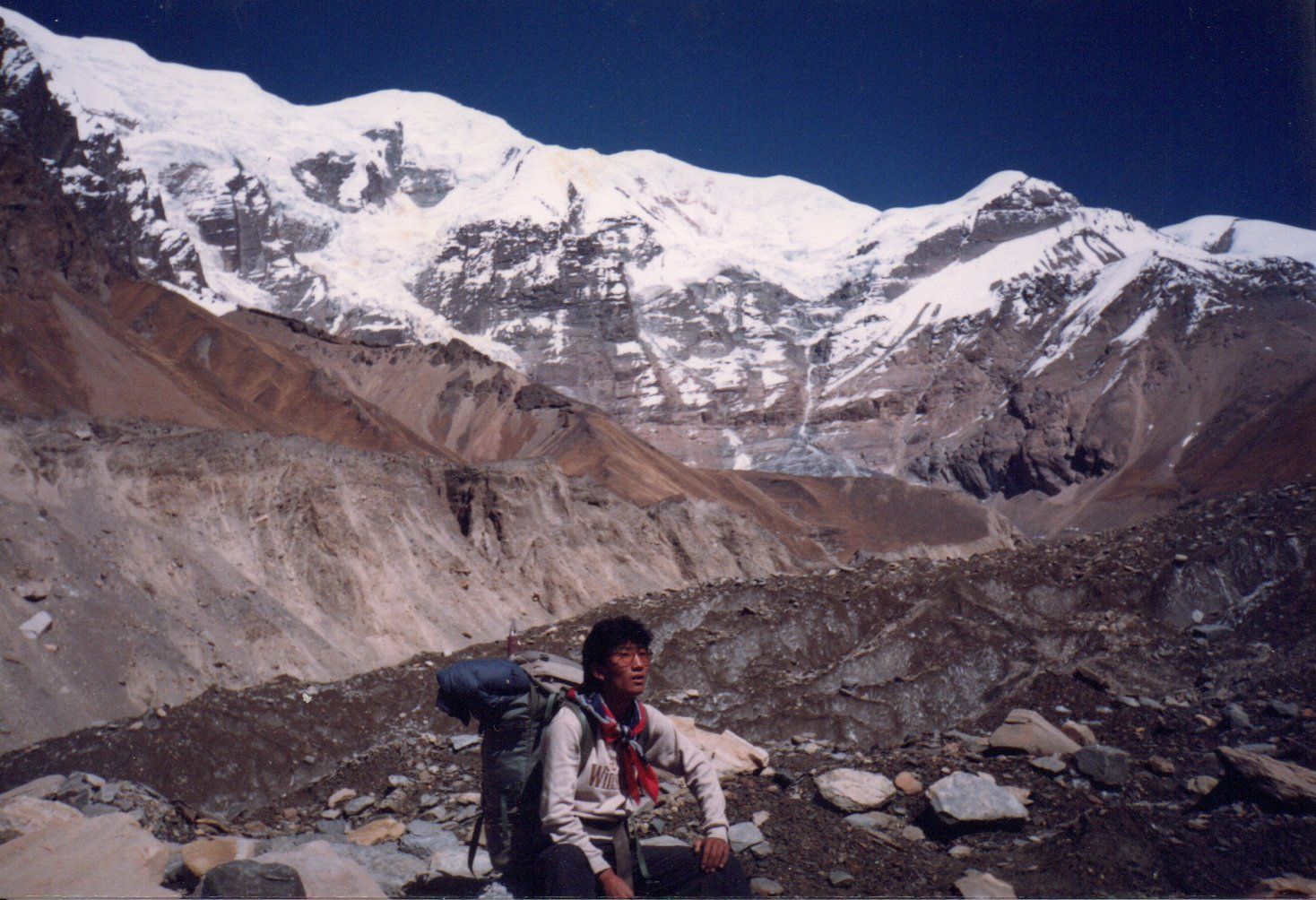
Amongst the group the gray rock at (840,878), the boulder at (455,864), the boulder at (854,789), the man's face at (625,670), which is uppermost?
the man's face at (625,670)

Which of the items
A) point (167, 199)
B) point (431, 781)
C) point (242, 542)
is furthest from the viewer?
point (167, 199)

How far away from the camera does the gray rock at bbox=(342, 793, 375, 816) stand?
9.89 m

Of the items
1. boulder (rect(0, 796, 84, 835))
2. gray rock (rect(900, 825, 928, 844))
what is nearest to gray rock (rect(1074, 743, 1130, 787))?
gray rock (rect(900, 825, 928, 844))

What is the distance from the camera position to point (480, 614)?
27.2 metres

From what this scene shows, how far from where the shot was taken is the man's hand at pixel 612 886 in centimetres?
439

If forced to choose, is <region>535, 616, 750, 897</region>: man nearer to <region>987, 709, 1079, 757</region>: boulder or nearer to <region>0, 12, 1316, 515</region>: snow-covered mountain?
<region>987, 709, 1079, 757</region>: boulder

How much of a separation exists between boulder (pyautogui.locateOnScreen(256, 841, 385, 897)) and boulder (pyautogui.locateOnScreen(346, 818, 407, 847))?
3.09 metres

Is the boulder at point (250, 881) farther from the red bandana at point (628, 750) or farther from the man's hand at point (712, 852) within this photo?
the man's hand at point (712, 852)

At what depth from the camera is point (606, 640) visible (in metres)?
4.76

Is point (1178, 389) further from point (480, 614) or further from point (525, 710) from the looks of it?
point (525, 710)

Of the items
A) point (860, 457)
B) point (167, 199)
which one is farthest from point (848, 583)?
point (167, 199)

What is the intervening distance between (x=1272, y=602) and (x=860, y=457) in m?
136

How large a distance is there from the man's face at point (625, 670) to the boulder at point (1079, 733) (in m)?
6.25

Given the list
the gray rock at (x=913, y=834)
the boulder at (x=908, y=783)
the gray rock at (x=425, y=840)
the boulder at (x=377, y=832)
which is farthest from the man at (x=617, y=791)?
the boulder at (x=377, y=832)
